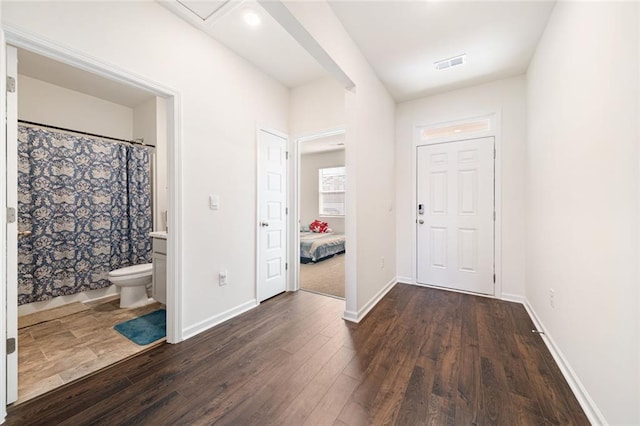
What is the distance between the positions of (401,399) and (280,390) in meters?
0.73

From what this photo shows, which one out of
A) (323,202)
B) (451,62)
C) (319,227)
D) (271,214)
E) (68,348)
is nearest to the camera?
(68,348)

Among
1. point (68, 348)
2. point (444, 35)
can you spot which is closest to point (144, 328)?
point (68, 348)

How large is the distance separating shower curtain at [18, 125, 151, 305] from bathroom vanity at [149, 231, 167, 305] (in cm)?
106

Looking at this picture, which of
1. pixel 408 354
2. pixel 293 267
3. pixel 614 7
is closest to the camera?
pixel 614 7

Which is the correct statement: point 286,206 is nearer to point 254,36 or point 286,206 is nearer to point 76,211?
point 254,36

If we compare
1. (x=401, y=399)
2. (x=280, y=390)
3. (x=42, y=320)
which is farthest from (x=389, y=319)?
(x=42, y=320)

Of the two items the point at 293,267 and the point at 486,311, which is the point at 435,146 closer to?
the point at 486,311

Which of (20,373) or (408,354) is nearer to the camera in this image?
(20,373)

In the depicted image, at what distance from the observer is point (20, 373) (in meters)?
1.69

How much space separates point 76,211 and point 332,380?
350cm

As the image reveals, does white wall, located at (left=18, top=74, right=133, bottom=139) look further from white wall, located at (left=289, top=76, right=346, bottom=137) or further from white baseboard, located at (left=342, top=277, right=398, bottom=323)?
white baseboard, located at (left=342, top=277, right=398, bottom=323)

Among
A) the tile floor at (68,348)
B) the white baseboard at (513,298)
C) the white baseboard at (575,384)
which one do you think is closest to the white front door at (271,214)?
the tile floor at (68,348)

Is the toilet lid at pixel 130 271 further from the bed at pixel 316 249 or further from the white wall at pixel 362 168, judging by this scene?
the bed at pixel 316 249

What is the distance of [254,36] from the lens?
2.40 m
